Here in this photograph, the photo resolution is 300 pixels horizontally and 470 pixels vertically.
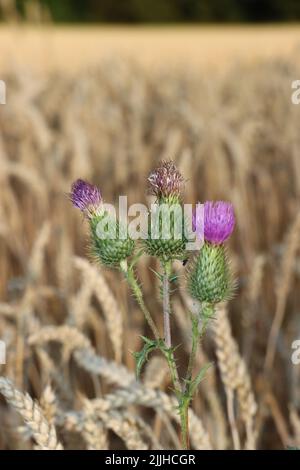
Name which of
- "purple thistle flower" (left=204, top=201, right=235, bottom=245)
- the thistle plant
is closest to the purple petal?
the thistle plant

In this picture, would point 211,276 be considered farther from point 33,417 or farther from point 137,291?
point 33,417

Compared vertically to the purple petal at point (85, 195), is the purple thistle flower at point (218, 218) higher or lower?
lower

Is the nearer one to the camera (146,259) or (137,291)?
(137,291)

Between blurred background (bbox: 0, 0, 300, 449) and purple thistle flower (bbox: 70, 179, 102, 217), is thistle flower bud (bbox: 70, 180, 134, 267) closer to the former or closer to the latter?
purple thistle flower (bbox: 70, 179, 102, 217)

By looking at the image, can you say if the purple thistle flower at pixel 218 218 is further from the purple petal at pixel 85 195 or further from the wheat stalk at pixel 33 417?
the wheat stalk at pixel 33 417

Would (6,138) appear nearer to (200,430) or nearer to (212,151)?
(212,151)

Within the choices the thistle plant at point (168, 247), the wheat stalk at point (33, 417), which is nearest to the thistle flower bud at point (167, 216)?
the thistle plant at point (168, 247)

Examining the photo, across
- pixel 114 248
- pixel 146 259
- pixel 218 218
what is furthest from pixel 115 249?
pixel 146 259
